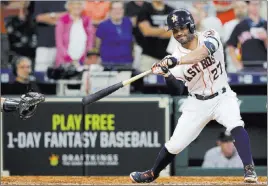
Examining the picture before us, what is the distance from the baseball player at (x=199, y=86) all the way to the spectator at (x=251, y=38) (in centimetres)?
298

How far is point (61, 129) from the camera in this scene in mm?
10664

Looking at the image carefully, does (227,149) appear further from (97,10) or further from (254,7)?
(97,10)

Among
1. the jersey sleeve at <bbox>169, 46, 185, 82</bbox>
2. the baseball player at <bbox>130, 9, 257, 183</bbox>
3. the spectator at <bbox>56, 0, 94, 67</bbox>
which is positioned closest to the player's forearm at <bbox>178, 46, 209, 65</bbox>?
the baseball player at <bbox>130, 9, 257, 183</bbox>

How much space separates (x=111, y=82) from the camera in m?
10.6

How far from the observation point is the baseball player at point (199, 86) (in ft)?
25.8

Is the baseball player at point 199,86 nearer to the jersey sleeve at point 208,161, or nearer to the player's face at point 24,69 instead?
the jersey sleeve at point 208,161

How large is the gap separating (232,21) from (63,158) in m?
2.82

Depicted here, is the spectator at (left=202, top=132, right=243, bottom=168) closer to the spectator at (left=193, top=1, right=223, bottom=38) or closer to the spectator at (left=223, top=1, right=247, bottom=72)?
the spectator at (left=223, top=1, right=247, bottom=72)

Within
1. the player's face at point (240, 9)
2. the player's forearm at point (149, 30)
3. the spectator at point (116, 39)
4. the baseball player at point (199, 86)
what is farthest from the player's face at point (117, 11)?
the baseball player at point (199, 86)

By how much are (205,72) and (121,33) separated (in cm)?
317

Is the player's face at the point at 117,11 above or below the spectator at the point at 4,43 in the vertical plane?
above

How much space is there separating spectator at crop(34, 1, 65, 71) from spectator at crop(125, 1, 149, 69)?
87cm

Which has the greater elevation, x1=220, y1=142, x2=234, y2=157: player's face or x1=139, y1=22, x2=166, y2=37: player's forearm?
x1=139, y1=22, x2=166, y2=37: player's forearm

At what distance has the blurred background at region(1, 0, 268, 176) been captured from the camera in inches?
418
